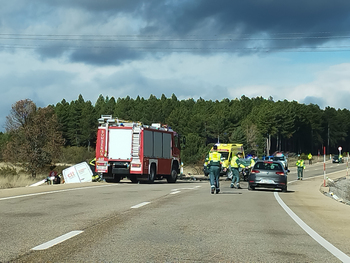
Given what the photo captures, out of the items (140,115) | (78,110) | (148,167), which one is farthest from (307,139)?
(148,167)

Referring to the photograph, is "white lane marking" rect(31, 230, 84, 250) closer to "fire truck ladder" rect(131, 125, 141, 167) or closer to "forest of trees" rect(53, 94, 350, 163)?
"fire truck ladder" rect(131, 125, 141, 167)

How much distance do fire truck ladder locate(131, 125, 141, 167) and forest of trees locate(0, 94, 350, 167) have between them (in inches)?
2469

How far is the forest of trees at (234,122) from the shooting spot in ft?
433

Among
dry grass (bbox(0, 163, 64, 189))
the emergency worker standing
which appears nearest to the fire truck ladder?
the emergency worker standing

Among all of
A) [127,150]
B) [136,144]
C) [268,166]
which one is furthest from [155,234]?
[127,150]

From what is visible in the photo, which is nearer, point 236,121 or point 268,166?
point 268,166

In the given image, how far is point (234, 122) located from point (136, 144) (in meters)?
115

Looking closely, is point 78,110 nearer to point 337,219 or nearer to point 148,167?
point 148,167

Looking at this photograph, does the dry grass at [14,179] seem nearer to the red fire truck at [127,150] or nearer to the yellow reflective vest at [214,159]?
the red fire truck at [127,150]

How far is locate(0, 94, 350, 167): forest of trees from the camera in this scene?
132125mm

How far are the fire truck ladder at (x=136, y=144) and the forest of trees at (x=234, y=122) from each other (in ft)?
206

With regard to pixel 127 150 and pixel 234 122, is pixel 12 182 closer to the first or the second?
pixel 127 150

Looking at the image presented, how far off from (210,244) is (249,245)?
1.83ft

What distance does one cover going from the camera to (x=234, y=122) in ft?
465
